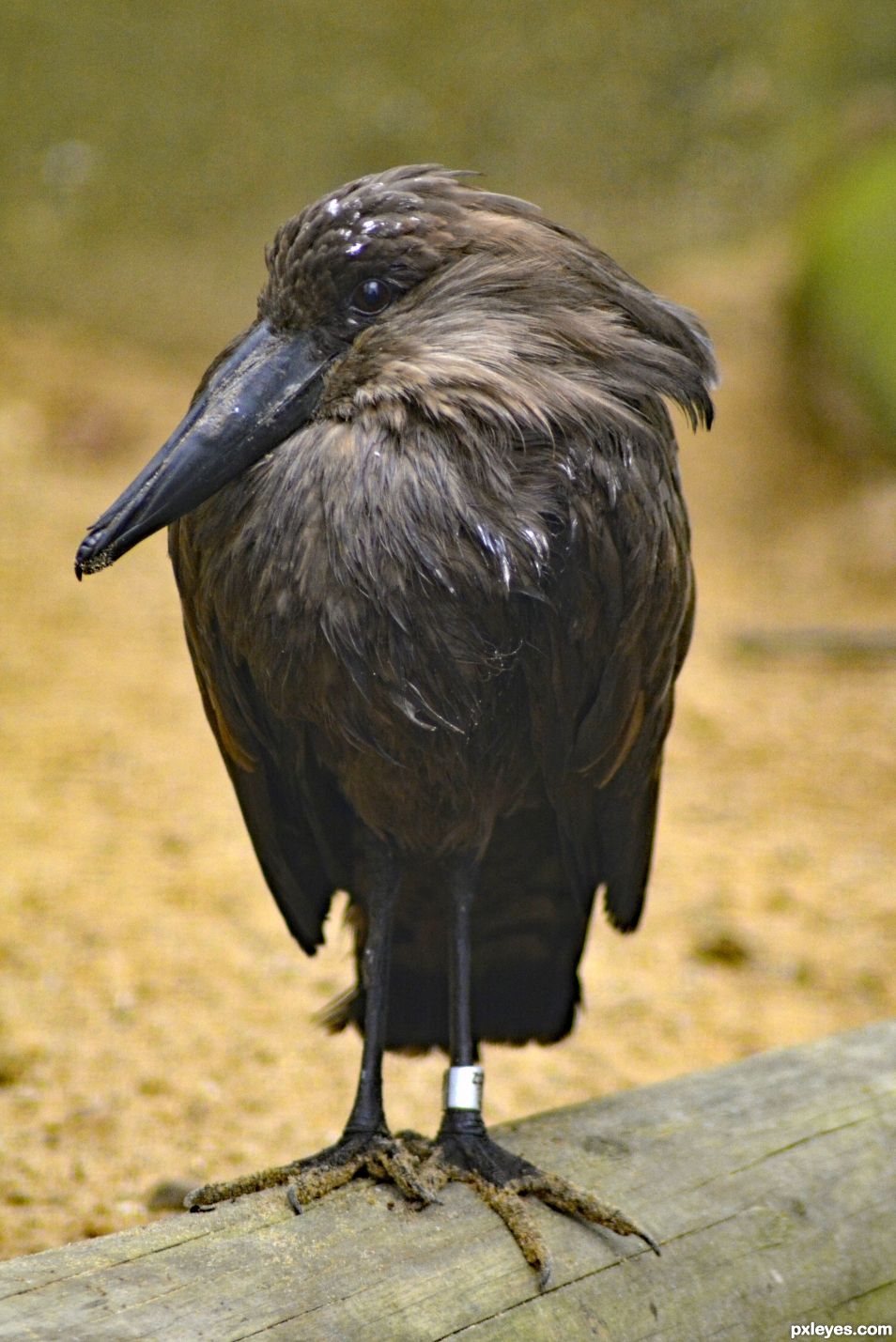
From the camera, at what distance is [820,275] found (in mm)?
7777

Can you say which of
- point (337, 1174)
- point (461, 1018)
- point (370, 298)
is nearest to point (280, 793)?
point (461, 1018)

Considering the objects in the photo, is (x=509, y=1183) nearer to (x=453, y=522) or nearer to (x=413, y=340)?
(x=453, y=522)

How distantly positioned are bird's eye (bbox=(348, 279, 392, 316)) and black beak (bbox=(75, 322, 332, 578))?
3.2 inches

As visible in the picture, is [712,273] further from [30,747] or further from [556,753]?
[556,753]

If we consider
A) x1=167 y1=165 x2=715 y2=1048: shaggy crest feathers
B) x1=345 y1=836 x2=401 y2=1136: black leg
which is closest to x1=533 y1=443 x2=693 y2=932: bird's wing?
x1=167 y1=165 x2=715 y2=1048: shaggy crest feathers

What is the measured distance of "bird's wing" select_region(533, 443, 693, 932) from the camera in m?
1.95

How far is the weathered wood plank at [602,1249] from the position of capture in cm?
172

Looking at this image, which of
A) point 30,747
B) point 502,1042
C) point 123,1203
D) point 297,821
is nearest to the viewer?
point 297,821

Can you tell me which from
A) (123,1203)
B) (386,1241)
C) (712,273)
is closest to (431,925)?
(386,1241)

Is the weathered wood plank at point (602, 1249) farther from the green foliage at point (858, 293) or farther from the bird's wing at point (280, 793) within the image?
the green foliage at point (858, 293)

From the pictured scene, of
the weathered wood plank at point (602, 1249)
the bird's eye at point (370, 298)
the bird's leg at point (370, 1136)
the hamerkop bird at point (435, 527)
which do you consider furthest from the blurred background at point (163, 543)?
the bird's eye at point (370, 298)

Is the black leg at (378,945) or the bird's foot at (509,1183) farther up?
the black leg at (378,945)

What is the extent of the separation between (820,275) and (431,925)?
629 cm

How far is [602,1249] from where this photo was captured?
2023 millimetres
